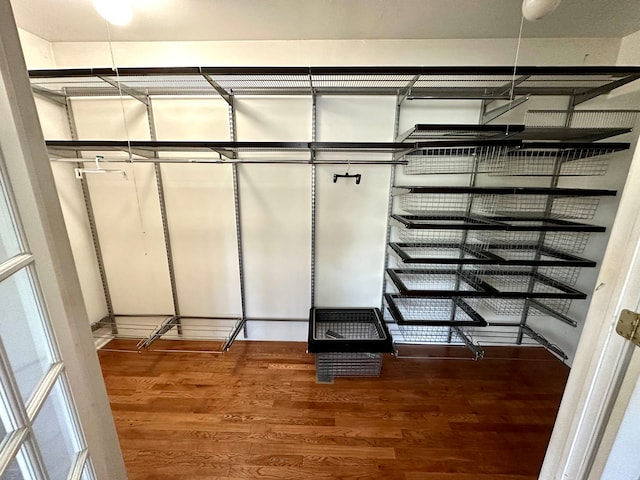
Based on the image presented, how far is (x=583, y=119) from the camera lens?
1.70 metres

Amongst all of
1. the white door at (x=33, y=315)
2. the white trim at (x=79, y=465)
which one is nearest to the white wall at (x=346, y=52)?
the white door at (x=33, y=315)

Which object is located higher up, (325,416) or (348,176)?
(348,176)

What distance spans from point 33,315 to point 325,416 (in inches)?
57.0

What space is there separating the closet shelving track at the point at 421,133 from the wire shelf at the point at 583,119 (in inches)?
2.1

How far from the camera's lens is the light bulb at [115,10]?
121 centimetres

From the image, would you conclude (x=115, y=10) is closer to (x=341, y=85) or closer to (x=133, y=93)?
(x=133, y=93)

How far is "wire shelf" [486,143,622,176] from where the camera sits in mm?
1609

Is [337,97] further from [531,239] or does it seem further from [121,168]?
[531,239]

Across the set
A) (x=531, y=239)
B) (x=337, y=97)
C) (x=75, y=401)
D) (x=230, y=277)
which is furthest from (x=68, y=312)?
(x=531, y=239)

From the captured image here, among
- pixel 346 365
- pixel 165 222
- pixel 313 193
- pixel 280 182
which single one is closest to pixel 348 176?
pixel 313 193

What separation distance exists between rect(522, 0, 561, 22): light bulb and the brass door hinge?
1.09 m

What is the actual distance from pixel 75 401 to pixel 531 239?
2.74 metres

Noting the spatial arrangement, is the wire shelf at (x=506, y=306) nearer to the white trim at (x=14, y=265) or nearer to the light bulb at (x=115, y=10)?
the white trim at (x=14, y=265)

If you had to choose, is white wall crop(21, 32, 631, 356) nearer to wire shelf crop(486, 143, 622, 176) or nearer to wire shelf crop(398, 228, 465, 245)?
→ wire shelf crop(486, 143, 622, 176)
